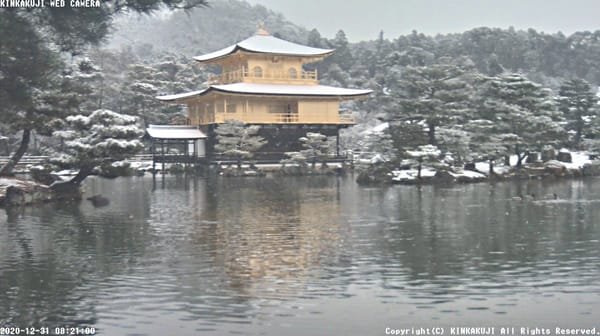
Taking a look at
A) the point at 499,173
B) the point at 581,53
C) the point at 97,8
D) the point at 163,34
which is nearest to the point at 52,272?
the point at 97,8

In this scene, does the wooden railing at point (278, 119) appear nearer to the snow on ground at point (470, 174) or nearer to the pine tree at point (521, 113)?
the pine tree at point (521, 113)

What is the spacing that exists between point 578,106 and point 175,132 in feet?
74.7

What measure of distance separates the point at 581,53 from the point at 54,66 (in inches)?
3034

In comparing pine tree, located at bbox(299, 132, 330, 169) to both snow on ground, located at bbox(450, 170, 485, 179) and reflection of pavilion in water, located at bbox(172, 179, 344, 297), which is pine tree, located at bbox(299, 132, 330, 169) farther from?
reflection of pavilion in water, located at bbox(172, 179, 344, 297)

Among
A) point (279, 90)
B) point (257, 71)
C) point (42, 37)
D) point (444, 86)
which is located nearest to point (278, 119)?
point (279, 90)

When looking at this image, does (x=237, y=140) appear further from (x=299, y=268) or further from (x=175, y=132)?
(x=299, y=268)

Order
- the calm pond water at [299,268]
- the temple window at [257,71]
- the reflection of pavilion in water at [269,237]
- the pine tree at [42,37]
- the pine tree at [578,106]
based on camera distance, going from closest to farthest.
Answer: the pine tree at [42,37] < the calm pond water at [299,268] < the reflection of pavilion in water at [269,237] < the pine tree at [578,106] < the temple window at [257,71]

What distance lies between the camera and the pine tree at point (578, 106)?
39.4 metres

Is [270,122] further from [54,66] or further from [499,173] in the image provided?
[54,66]

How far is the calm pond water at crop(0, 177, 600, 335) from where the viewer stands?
7336mm

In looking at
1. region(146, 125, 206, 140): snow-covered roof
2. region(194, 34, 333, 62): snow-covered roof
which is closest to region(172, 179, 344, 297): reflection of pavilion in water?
region(146, 125, 206, 140): snow-covered roof

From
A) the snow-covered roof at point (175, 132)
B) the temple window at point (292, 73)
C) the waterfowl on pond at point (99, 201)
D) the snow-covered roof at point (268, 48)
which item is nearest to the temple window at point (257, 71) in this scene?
the snow-covered roof at point (268, 48)

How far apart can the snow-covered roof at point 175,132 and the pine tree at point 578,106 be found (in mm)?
20683

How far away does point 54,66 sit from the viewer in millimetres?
7863
